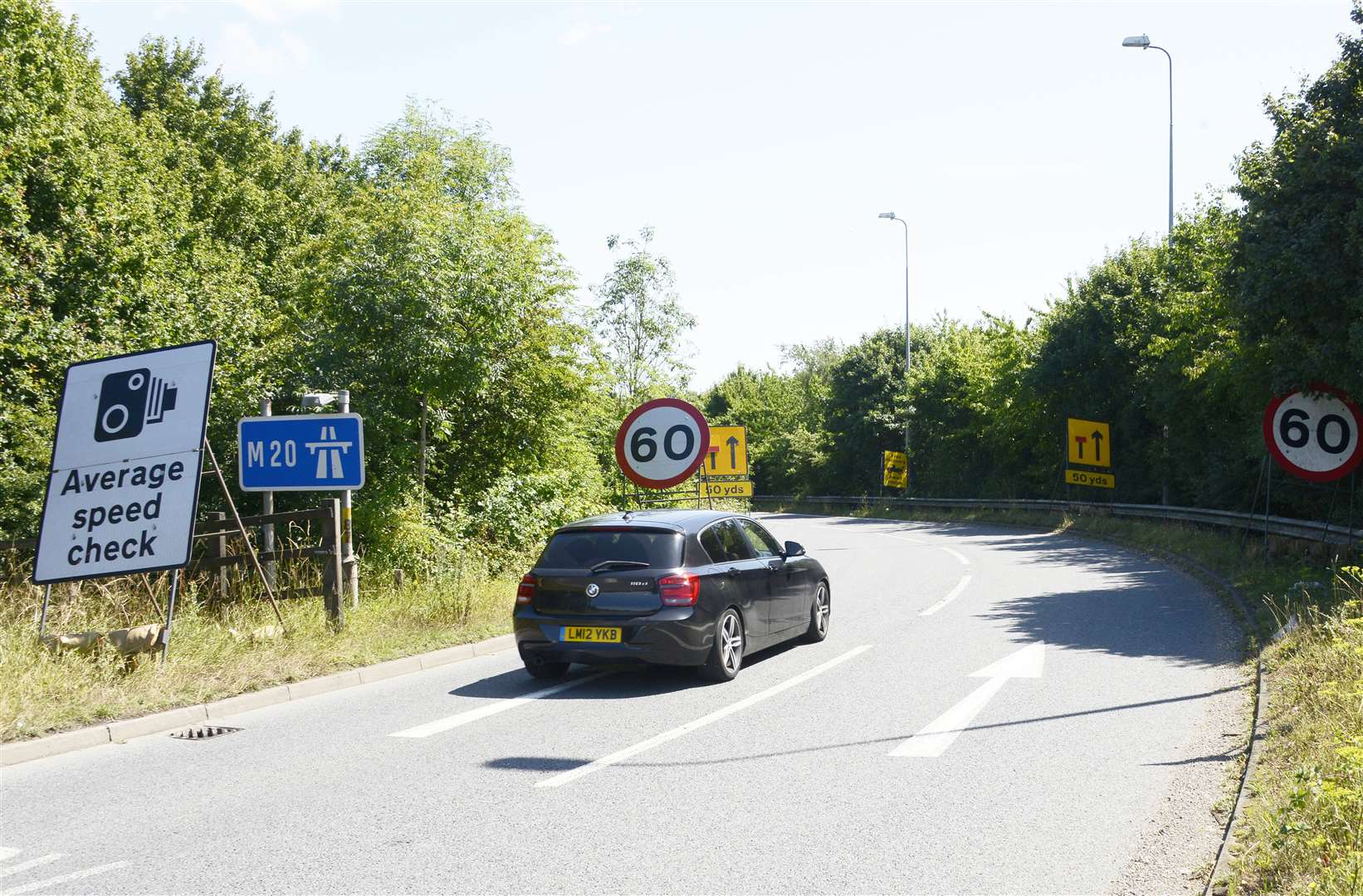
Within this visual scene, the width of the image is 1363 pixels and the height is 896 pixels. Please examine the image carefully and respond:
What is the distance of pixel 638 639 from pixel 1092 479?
2663cm

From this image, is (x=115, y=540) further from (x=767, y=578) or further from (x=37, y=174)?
(x=37, y=174)

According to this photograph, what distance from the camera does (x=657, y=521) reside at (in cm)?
991

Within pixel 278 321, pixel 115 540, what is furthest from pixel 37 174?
pixel 115 540

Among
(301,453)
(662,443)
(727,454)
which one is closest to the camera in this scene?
(301,453)

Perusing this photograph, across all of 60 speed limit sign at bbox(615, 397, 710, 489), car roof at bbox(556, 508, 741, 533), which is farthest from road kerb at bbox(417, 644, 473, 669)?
60 speed limit sign at bbox(615, 397, 710, 489)

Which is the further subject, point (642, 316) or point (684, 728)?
point (642, 316)

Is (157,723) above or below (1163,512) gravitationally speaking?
below

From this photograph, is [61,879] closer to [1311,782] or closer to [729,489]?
[1311,782]

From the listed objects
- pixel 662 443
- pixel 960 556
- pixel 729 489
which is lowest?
pixel 960 556

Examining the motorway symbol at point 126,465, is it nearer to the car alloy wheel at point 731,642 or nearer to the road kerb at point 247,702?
the road kerb at point 247,702

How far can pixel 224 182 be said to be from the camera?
111 feet

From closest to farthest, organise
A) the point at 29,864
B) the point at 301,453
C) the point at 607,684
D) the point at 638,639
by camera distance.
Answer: the point at 29,864, the point at 638,639, the point at 607,684, the point at 301,453

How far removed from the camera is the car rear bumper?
9.14m

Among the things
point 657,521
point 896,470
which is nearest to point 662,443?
point 657,521
